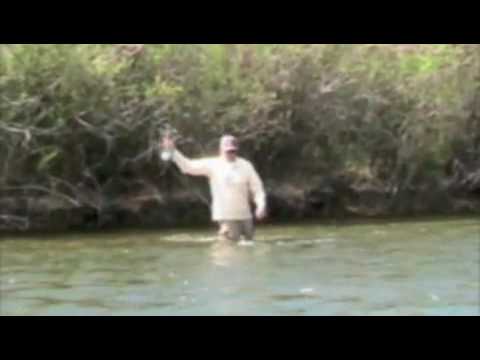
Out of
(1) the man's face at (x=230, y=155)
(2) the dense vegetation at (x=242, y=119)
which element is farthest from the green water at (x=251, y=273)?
(2) the dense vegetation at (x=242, y=119)

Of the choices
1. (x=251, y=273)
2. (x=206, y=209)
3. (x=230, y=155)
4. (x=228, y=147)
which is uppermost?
(x=228, y=147)

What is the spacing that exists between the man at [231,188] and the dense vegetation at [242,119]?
10.5 ft

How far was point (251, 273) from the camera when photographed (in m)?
14.7

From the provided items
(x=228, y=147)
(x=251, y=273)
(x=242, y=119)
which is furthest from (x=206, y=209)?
(x=251, y=273)

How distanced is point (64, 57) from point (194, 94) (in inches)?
106

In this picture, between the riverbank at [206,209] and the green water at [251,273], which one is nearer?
the green water at [251,273]

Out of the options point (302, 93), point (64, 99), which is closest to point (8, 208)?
point (64, 99)

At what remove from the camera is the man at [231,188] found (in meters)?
18.0

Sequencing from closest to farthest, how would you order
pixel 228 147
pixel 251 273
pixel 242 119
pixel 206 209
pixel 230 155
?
1. pixel 251 273
2. pixel 228 147
3. pixel 230 155
4. pixel 242 119
5. pixel 206 209

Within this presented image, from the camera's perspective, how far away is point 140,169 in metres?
21.9

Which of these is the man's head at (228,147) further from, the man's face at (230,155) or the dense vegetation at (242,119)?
the dense vegetation at (242,119)

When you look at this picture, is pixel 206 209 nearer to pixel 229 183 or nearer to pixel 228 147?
pixel 229 183

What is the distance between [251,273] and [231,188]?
346cm

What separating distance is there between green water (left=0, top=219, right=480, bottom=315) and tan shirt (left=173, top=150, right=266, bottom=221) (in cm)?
51
